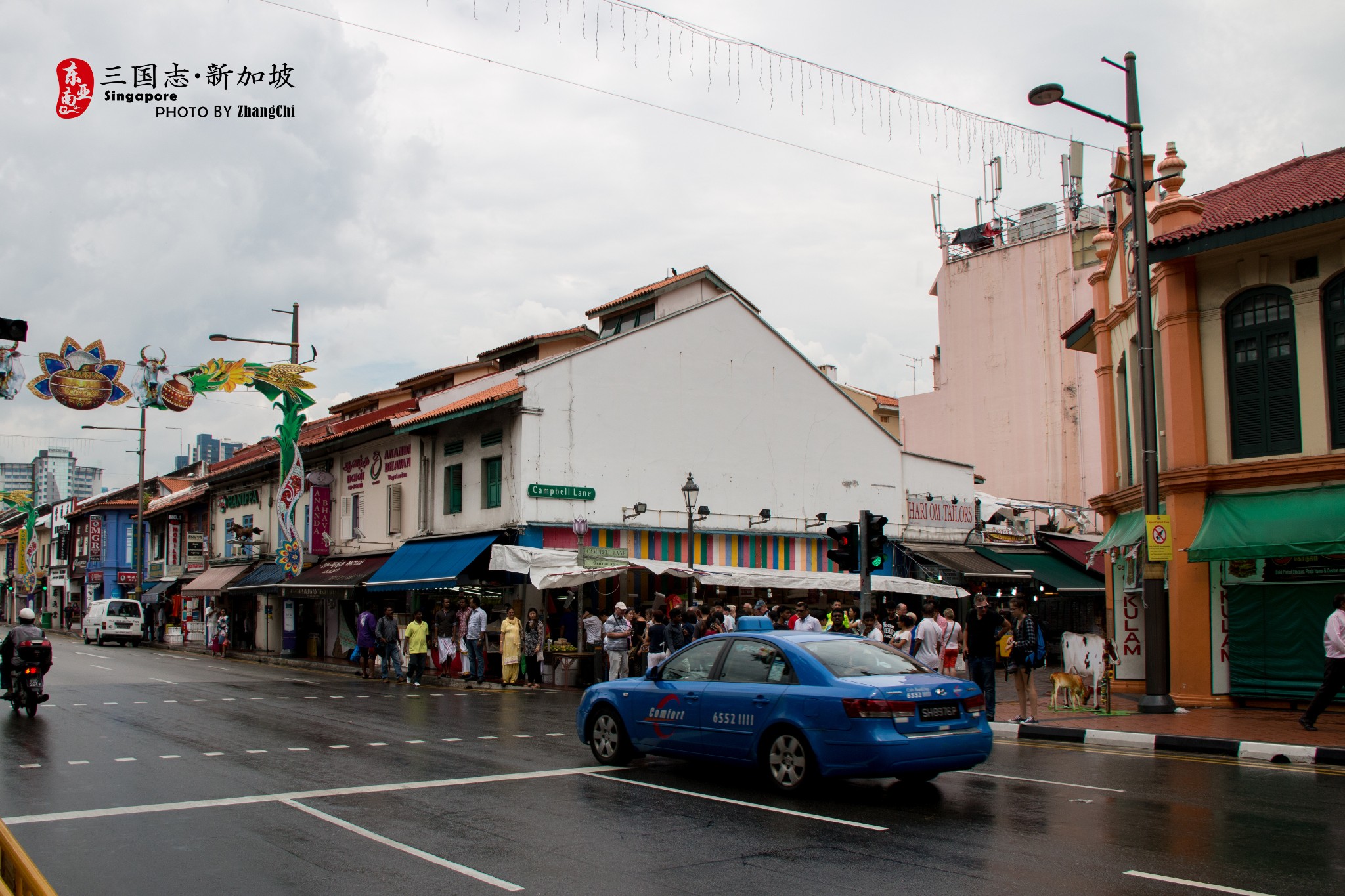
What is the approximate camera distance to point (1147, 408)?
51.9ft

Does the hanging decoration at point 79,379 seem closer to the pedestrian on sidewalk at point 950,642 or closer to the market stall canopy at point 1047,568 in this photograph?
the pedestrian on sidewalk at point 950,642

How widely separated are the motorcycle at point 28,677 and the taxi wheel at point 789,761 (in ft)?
38.8

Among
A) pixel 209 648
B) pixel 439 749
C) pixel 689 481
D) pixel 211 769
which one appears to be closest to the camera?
pixel 211 769

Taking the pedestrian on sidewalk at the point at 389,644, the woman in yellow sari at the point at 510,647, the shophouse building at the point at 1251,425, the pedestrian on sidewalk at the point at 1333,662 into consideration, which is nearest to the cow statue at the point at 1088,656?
the shophouse building at the point at 1251,425

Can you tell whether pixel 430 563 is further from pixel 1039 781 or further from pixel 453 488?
pixel 1039 781

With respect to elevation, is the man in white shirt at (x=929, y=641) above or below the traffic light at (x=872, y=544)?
below

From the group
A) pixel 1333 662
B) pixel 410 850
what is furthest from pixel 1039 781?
pixel 410 850

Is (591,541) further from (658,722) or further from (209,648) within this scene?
(209,648)

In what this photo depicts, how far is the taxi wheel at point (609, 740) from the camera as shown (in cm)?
1135

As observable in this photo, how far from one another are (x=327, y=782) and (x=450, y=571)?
1607cm

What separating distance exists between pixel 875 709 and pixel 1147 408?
893cm

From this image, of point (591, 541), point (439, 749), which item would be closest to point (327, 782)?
point (439, 749)

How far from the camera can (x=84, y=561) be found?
69250 millimetres

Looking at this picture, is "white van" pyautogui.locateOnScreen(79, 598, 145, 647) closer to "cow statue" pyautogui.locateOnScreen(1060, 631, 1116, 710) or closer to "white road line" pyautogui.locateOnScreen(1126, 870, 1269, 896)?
"cow statue" pyautogui.locateOnScreen(1060, 631, 1116, 710)
